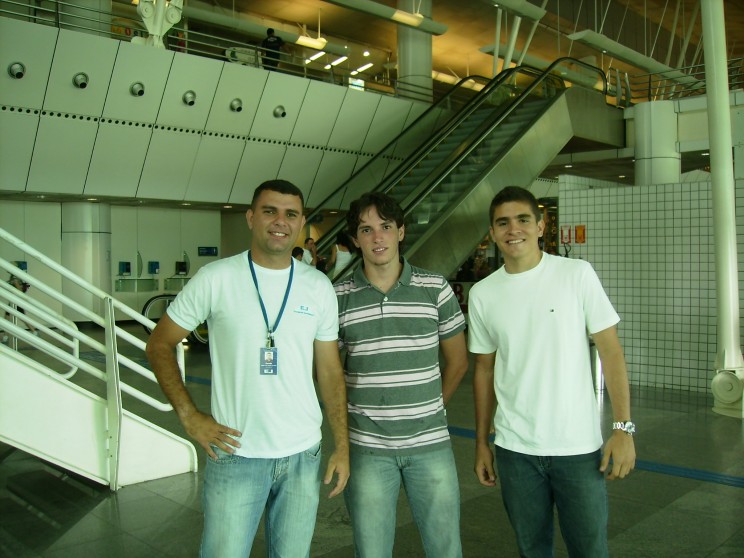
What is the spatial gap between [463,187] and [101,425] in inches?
→ 296

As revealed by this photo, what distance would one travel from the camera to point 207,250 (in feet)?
62.4

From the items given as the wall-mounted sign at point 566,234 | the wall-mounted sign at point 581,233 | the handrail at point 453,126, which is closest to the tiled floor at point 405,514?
the wall-mounted sign at point 581,233

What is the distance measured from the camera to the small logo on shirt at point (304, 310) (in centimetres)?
242

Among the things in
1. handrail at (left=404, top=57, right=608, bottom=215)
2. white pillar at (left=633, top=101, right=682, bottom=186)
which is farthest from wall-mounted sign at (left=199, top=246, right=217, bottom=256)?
white pillar at (left=633, top=101, right=682, bottom=186)

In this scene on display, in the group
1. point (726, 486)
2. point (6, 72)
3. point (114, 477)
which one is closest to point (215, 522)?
point (114, 477)

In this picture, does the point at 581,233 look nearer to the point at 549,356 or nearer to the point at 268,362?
the point at 549,356

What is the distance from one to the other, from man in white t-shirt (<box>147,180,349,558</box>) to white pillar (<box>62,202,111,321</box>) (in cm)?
1450

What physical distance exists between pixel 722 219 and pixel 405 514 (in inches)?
190

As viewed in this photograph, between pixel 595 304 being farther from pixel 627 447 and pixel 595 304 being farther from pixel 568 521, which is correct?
pixel 568 521

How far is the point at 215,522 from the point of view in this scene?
2.33 m

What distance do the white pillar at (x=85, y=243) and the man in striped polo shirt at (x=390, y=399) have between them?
14.5 m

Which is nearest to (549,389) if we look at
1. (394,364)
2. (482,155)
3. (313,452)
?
(394,364)

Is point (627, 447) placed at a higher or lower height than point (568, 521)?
higher

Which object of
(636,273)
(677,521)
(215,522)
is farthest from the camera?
(636,273)
